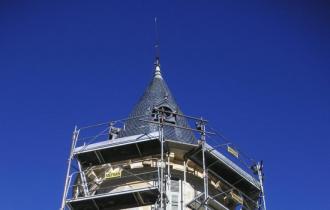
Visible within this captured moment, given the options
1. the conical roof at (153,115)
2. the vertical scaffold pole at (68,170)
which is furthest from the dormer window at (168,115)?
the vertical scaffold pole at (68,170)

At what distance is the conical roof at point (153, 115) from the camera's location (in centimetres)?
2484

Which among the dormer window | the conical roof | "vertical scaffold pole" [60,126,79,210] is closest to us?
"vertical scaffold pole" [60,126,79,210]

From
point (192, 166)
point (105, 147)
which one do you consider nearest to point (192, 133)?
point (192, 166)

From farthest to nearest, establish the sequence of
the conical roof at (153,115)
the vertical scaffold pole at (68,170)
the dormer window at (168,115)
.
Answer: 1. the conical roof at (153,115)
2. the dormer window at (168,115)
3. the vertical scaffold pole at (68,170)

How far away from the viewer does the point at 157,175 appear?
2217 centimetres

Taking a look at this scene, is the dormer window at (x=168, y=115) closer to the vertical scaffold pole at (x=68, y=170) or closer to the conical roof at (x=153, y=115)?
the conical roof at (x=153, y=115)

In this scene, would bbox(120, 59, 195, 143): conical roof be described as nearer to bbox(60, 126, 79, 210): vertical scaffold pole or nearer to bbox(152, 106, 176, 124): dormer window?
bbox(152, 106, 176, 124): dormer window

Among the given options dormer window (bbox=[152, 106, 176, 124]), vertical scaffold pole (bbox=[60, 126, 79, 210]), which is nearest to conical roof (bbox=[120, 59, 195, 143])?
dormer window (bbox=[152, 106, 176, 124])

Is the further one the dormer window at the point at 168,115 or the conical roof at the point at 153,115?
the conical roof at the point at 153,115

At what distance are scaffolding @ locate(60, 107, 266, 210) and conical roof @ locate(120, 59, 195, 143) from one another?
0.72m

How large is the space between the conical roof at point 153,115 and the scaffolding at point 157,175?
0.72m

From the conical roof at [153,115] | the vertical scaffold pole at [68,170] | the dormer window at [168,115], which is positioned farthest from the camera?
the conical roof at [153,115]

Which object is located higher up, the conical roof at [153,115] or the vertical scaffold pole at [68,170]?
the conical roof at [153,115]

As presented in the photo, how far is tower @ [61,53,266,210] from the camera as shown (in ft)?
70.2
